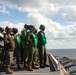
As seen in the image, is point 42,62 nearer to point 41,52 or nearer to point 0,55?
point 41,52

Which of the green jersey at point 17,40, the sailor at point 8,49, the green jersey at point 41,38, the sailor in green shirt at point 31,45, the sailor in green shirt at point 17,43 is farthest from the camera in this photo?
the green jersey at point 41,38

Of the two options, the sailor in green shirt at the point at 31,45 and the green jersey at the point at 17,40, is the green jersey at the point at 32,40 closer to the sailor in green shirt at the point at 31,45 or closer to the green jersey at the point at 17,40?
the sailor in green shirt at the point at 31,45

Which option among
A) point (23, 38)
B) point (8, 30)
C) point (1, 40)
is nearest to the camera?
point (8, 30)

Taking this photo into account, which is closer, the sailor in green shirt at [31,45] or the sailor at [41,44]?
the sailor in green shirt at [31,45]

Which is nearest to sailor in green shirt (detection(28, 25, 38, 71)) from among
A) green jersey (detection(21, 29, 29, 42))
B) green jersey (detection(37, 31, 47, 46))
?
green jersey (detection(21, 29, 29, 42))

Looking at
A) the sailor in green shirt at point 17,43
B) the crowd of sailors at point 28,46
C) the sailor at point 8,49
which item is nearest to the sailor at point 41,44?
the crowd of sailors at point 28,46

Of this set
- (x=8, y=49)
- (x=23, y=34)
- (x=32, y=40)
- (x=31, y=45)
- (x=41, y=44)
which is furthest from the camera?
Result: (x=41, y=44)

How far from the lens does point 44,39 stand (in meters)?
13.6

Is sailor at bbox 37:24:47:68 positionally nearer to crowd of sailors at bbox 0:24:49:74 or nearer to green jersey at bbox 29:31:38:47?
crowd of sailors at bbox 0:24:49:74

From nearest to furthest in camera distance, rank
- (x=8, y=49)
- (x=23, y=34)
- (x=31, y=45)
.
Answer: (x=8, y=49) → (x=31, y=45) → (x=23, y=34)

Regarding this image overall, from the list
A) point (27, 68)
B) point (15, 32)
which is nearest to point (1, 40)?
point (15, 32)

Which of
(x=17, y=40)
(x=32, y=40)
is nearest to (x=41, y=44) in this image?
(x=32, y=40)

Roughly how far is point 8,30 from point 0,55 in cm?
197

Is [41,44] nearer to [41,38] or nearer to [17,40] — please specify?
[41,38]
